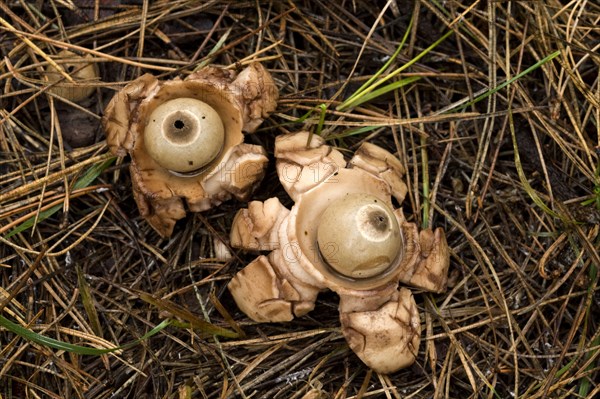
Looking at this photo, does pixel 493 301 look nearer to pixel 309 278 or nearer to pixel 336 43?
pixel 309 278

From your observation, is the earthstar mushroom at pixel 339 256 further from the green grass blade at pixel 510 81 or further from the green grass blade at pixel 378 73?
the green grass blade at pixel 510 81

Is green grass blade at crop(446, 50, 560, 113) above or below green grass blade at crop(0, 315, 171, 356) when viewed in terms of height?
above

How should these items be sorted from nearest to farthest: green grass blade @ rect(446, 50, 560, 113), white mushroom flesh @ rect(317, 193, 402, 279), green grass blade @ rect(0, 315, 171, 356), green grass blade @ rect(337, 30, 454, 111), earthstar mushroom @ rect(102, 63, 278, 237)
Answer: white mushroom flesh @ rect(317, 193, 402, 279), green grass blade @ rect(0, 315, 171, 356), earthstar mushroom @ rect(102, 63, 278, 237), green grass blade @ rect(446, 50, 560, 113), green grass blade @ rect(337, 30, 454, 111)

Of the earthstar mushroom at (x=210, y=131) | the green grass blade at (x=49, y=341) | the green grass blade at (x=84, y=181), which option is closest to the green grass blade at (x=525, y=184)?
the earthstar mushroom at (x=210, y=131)

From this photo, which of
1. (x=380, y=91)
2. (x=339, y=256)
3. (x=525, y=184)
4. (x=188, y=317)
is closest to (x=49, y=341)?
(x=188, y=317)

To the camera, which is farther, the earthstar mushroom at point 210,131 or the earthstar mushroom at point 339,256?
the earthstar mushroom at point 210,131

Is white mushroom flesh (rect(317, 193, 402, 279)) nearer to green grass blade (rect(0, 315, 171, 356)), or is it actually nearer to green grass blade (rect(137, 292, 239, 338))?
green grass blade (rect(137, 292, 239, 338))

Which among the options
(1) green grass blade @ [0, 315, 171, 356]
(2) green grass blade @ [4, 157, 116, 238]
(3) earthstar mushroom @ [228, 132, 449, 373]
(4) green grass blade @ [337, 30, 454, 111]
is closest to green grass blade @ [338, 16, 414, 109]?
(4) green grass blade @ [337, 30, 454, 111]
